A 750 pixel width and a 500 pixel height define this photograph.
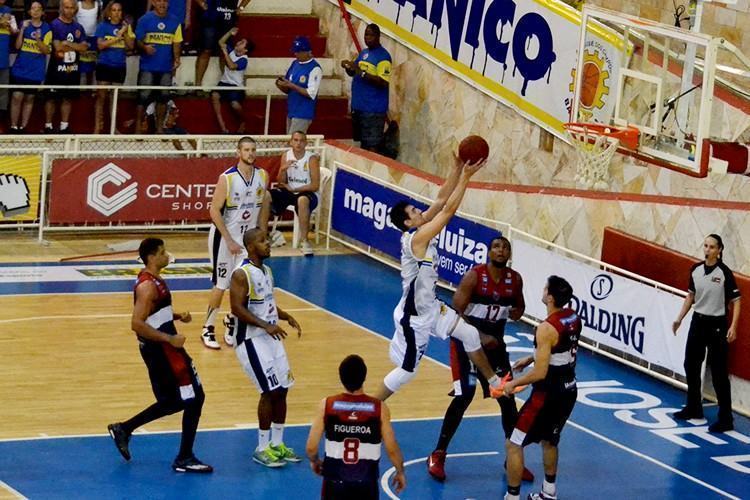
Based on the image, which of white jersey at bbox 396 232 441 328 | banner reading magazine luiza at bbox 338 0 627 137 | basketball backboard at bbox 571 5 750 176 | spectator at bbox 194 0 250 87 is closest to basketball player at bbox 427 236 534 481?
Result: white jersey at bbox 396 232 441 328

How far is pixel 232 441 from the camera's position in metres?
14.1


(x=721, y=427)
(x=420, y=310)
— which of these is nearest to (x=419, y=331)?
(x=420, y=310)

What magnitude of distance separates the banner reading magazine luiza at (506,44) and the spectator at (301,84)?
1.75 metres

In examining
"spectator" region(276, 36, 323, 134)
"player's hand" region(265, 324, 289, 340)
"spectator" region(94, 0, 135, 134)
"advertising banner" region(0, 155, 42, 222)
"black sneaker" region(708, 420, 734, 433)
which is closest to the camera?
"player's hand" region(265, 324, 289, 340)

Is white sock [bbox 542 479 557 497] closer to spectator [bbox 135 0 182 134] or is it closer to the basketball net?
the basketball net

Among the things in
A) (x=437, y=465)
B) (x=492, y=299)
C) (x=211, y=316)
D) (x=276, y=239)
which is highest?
(x=492, y=299)

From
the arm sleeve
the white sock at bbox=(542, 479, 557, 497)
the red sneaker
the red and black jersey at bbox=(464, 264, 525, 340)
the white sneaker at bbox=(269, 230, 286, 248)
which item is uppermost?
the arm sleeve

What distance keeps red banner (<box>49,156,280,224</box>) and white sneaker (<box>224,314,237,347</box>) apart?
4.61 metres

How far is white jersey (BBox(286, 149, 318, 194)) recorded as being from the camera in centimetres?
2145

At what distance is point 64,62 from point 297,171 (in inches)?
167

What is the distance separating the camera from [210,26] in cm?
2505

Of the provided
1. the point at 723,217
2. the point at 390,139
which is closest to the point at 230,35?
the point at 390,139

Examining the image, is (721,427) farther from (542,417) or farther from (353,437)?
(353,437)

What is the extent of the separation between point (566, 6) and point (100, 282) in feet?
24.0
